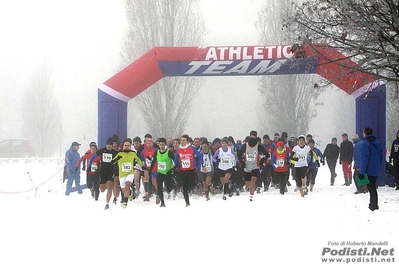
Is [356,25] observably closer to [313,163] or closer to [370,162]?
[370,162]

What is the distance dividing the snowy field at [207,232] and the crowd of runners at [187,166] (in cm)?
54

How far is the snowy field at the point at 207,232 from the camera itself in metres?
6.55

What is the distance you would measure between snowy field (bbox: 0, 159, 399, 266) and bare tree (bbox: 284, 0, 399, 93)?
10.3 feet

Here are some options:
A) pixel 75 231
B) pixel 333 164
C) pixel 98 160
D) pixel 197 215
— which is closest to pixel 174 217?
pixel 197 215

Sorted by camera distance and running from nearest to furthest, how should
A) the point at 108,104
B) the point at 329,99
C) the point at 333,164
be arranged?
the point at 108,104 < the point at 333,164 < the point at 329,99

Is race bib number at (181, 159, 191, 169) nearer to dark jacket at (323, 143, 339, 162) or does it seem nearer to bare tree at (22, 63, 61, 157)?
dark jacket at (323, 143, 339, 162)

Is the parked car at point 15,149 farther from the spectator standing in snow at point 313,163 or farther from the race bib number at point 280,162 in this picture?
the race bib number at point 280,162

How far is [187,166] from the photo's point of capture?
37.9ft

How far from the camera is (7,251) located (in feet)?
23.8

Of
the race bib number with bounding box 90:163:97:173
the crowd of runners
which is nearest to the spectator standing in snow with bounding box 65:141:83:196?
the crowd of runners

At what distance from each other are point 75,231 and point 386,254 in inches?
207

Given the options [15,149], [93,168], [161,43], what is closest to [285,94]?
[161,43]

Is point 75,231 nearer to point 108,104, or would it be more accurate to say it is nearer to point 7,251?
point 7,251

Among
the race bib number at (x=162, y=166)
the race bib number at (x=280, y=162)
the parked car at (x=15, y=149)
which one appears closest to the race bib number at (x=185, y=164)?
the race bib number at (x=162, y=166)
